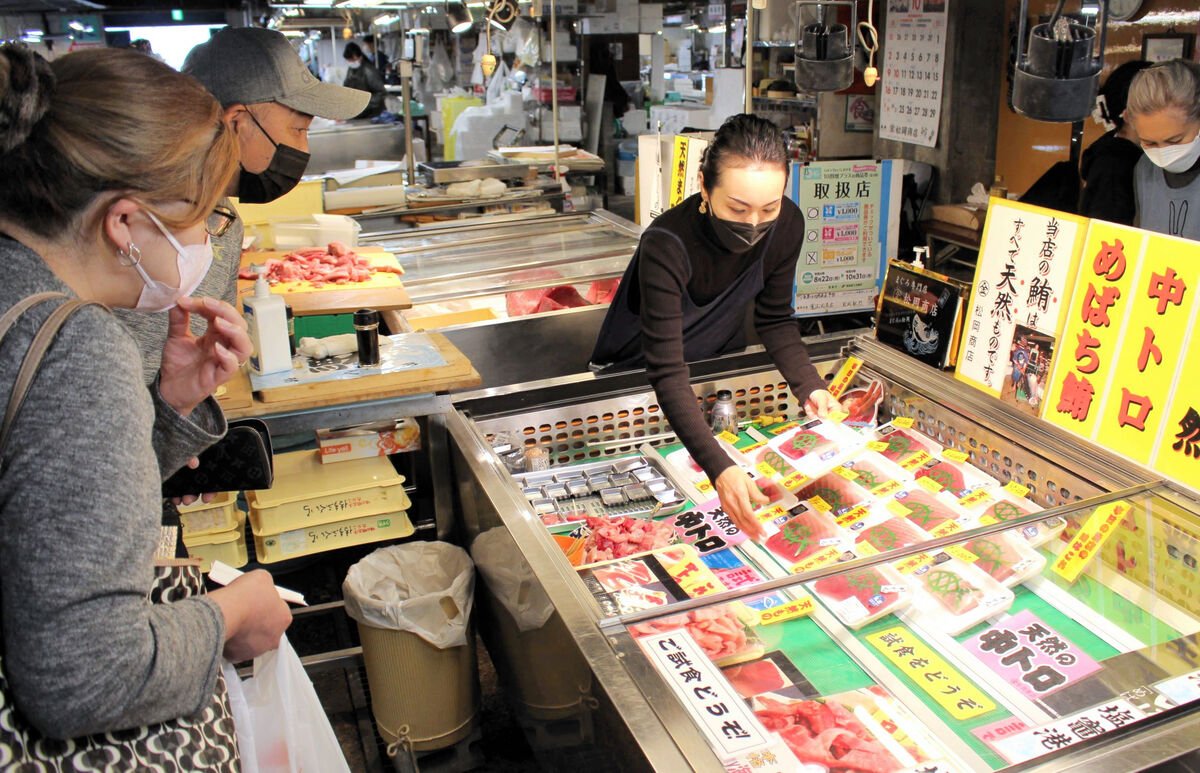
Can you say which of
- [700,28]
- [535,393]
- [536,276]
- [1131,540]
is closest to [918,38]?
[536,276]

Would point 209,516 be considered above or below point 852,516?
below

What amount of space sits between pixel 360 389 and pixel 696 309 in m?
1.14

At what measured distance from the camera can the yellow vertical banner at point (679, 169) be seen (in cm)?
423

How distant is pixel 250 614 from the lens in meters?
1.46

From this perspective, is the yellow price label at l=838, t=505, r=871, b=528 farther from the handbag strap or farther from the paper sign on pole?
the handbag strap

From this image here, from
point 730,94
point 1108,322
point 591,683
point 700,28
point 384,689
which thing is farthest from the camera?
point 700,28

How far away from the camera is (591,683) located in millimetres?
1729

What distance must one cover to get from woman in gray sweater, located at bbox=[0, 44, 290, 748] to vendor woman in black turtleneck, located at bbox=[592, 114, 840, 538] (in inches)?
59.1

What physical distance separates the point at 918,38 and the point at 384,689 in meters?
6.33

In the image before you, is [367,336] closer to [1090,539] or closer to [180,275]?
[180,275]

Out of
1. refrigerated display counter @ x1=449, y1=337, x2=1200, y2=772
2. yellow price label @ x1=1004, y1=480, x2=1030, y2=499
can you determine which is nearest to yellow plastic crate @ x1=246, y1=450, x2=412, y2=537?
refrigerated display counter @ x1=449, y1=337, x2=1200, y2=772

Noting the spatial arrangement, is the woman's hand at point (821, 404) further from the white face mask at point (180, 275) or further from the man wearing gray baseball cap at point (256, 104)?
the white face mask at point (180, 275)

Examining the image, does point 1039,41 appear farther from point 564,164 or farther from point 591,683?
point 564,164

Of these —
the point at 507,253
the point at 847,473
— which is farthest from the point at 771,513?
the point at 507,253
